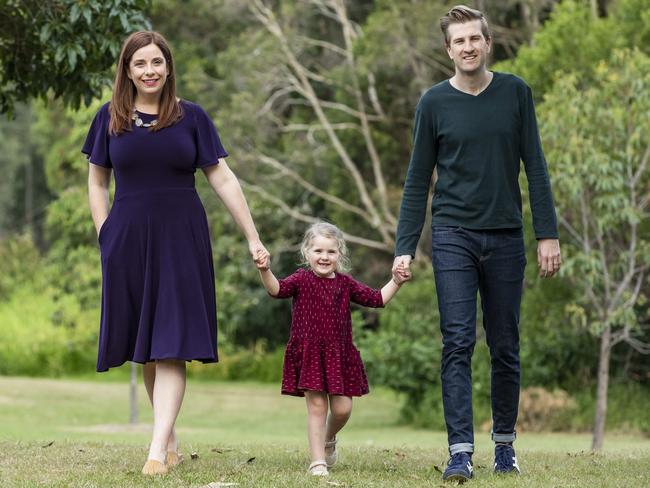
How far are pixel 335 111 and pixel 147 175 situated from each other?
21.5m

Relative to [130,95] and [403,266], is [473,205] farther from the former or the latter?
[130,95]

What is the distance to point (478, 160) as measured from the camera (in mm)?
6105

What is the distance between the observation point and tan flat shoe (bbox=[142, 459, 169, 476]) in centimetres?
589

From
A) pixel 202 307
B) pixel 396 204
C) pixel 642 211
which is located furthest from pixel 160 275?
pixel 396 204

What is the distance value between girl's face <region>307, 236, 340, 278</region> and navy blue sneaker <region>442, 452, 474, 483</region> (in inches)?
46.7

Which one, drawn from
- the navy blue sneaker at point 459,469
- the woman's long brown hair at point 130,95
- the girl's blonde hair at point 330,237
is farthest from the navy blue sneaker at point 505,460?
the woman's long brown hair at point 130,95

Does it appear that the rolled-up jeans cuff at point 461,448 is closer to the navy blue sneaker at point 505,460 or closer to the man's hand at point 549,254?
the navy blue sneaker at point 505,460

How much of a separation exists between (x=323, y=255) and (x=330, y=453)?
1.05 m

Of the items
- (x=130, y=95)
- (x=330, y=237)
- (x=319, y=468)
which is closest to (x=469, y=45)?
(x=330, y=237)

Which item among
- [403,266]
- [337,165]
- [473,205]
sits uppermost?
[337,165]

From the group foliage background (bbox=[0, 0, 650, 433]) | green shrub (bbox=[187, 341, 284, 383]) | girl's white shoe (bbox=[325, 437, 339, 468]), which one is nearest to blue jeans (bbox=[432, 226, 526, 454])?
girl's white shoe (bbox=[325, 437, 339, 468])

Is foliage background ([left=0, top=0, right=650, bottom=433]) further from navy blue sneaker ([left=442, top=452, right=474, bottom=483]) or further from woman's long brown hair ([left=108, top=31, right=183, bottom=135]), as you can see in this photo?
navy blue sneaker ([left=442, top=452, right=474, bottom=483])

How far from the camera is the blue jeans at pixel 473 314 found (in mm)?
6020

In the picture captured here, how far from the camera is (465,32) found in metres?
6.04
